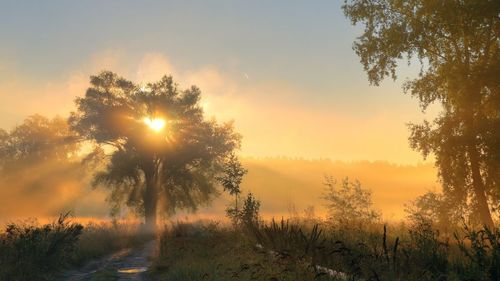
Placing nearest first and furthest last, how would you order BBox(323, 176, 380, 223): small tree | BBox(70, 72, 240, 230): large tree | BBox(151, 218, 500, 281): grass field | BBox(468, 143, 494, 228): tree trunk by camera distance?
BBox(151, 218, 500, 281): grass field
BBox(468, 143, 494, 228): tree trunk
BBox(323, 176, 380, 223): small tree
BBox(70, 72, 240, 230): large tree

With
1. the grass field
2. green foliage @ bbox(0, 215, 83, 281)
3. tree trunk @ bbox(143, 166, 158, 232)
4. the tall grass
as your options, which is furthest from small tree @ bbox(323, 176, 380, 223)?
green foliage @ bbox(0, 215, 83, 281)

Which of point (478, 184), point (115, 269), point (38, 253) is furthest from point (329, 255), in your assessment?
point (478, 184)

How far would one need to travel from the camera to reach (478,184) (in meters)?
19.9

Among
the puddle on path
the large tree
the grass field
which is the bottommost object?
the puddle on path

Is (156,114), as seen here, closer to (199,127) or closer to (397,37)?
(199,127)

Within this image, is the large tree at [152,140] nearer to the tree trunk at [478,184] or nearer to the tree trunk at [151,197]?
the tree trunk at [151,197]

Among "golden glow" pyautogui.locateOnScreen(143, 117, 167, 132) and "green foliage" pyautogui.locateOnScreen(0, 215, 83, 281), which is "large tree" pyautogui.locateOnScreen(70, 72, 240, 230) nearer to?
"golden glow" pyautogui.locateOnScreen(143, 117, 167, 132)

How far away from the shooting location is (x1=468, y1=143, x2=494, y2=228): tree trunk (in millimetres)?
19688

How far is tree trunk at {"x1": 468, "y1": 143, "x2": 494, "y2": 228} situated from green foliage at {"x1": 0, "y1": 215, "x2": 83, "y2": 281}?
52.8 ft

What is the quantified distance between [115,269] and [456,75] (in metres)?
14.5

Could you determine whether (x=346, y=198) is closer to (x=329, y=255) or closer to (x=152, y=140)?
(x=152, y=140)

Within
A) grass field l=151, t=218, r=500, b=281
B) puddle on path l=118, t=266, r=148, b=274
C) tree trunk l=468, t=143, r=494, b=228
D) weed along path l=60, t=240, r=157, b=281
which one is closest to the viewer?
grass field l=151, t=218, r=500, b=281

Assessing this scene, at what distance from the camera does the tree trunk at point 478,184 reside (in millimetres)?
19688

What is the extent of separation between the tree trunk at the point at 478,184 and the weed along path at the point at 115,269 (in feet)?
45.5
